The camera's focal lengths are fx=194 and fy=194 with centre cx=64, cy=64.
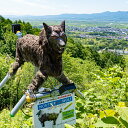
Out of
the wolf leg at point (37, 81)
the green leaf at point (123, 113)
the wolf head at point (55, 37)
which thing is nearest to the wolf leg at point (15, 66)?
the wolf leg at point (37, 81)

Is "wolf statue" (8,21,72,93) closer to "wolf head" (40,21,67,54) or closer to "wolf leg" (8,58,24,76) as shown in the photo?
"wolf head" (40,21,67,54)

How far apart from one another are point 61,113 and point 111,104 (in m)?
0.98

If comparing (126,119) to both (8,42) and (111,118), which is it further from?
(8,42)

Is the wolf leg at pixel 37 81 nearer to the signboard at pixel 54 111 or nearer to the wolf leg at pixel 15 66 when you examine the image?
the signboard at pixel 54 111

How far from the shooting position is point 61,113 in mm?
2195

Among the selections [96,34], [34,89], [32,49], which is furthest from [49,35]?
[96,34]

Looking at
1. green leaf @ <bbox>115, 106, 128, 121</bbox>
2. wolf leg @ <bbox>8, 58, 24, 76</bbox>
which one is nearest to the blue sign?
wolf leg @ <bbox>8, 58, 24, 76</bbox>

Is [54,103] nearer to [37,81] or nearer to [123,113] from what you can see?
[37,81]

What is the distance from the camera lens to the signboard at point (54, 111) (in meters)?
2.04

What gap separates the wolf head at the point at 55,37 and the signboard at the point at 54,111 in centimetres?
54

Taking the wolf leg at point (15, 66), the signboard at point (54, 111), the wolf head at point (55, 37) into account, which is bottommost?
the signboard at point (54, 111)

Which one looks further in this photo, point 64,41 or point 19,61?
point 19,61

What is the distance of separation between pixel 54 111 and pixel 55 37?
807 millimetres

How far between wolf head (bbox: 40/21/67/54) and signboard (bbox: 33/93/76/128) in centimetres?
54
